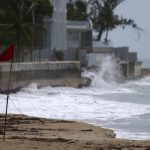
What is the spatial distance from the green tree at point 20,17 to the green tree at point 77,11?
19.1 metres

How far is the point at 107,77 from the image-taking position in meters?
58.5

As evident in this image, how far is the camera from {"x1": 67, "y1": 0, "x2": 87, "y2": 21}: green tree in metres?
74.2

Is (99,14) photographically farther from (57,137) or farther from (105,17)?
(57,137)

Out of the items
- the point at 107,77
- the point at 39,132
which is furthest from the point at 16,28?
the point at 39,132

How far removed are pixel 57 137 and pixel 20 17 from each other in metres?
37.0

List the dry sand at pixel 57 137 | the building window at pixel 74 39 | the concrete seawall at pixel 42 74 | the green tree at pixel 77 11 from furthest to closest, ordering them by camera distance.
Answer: the green tree at pixel 77 11, the building window at pixel 74 39, the concrete seawall at pixel 42 74, the dry sand at pixel 57 137

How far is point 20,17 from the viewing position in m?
49.6

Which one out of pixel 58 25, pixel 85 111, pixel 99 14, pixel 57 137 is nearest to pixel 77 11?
pixel 99 14

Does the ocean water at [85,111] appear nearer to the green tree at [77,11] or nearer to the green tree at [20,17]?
the green tree at [20,17]

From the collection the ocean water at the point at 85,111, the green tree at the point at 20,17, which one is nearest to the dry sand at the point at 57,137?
the ocean water at the point at 85,111

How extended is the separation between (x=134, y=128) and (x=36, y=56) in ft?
95.3

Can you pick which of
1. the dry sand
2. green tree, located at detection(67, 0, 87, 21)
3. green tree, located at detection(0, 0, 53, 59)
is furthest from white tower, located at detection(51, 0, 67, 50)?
the dry sand

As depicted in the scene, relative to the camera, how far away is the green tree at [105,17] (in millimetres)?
73000

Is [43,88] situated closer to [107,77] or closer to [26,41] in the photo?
[26,41]
